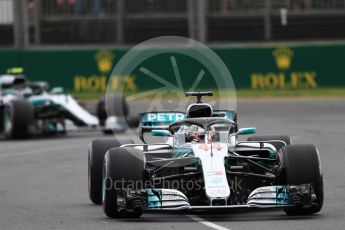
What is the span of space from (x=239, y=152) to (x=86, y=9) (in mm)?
24887

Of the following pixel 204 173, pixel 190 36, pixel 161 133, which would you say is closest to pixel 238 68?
pixel 190 36

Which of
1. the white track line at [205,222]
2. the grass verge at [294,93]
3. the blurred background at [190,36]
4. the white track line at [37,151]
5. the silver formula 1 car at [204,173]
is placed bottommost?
the grass verge at [294,93]

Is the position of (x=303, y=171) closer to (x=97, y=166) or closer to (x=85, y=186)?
(x=97, y=166)

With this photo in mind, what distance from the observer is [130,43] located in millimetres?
35938

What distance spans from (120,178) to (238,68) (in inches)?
837

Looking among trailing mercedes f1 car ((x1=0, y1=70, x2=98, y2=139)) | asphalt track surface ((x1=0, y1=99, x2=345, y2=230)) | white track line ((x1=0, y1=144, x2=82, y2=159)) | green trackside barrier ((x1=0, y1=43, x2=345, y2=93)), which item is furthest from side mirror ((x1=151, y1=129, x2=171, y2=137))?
green trackside barrier ((x1=0, y1=43, x2=345, y2=93))

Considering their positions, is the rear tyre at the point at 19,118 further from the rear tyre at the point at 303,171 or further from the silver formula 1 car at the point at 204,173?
the rear tyre at the point at 303,171

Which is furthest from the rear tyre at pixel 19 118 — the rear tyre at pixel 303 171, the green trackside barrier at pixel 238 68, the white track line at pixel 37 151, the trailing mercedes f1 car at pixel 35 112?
the rear tyre at pixel 303 171

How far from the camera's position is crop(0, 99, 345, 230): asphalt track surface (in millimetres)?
10586

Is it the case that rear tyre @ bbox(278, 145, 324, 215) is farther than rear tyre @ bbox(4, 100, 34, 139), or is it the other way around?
rear tyre @ bbox(4, 100, 34, 139)

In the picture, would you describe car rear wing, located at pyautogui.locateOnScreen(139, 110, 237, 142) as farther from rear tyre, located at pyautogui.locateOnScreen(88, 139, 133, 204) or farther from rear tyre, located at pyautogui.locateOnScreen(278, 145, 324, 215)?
rear tyre, located at pyautogui.locateOnScreen(278, 145, 324, 215)

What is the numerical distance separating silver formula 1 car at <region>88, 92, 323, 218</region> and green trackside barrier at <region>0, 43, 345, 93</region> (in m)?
18.8

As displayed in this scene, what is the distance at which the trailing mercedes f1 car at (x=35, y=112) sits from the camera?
23.7 meters

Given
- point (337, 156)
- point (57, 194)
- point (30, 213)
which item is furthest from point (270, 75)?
point (30, 213)
